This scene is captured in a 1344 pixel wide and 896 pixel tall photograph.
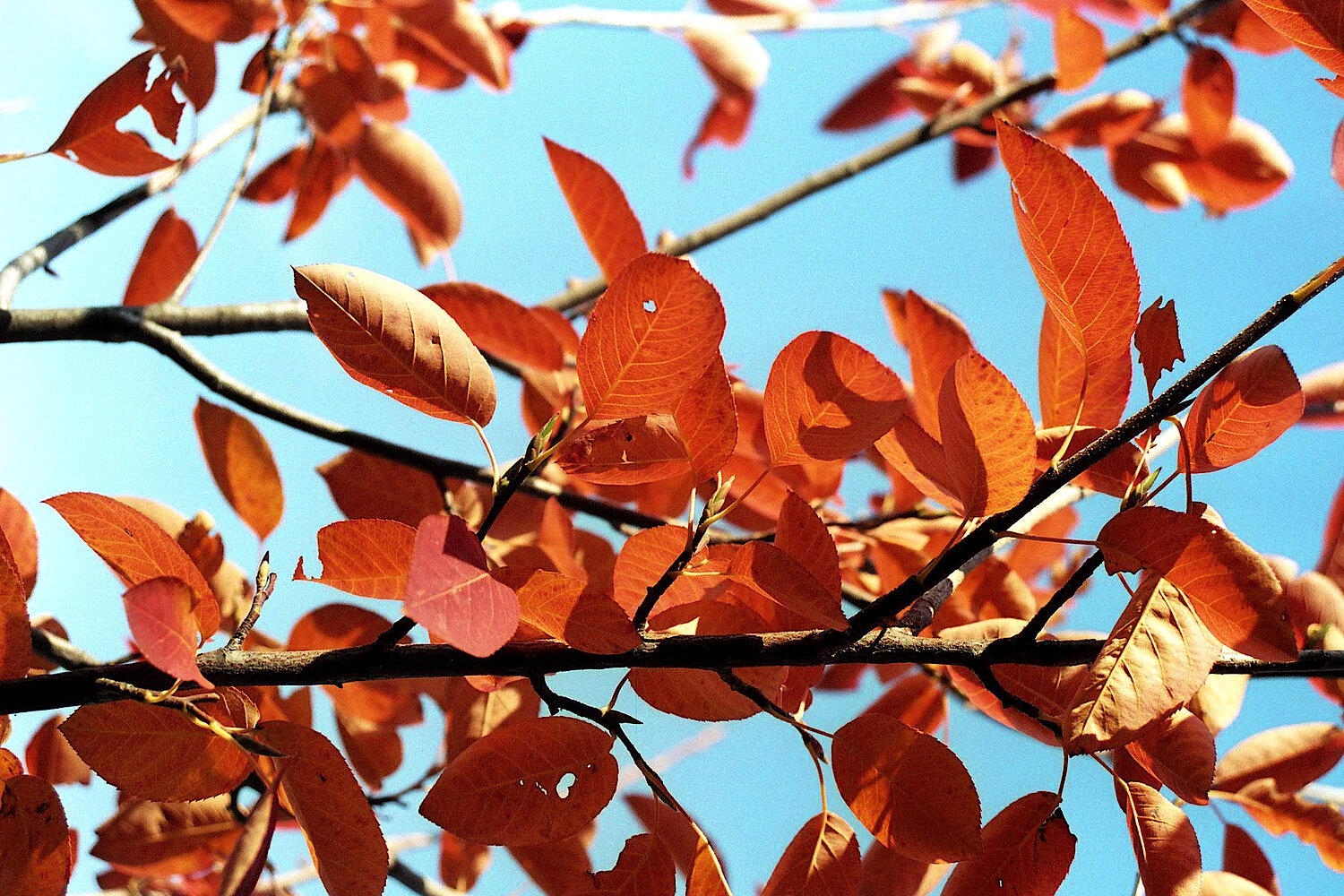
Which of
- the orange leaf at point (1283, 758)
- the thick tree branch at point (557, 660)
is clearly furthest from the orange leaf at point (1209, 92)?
the thick tree branch at point (557, 660)

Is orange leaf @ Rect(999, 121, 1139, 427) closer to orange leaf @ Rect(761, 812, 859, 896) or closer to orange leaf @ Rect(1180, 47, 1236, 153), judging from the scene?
orange leaf @ Rect(761, 812, 859, 896)

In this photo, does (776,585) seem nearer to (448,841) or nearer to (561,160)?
(561,160)

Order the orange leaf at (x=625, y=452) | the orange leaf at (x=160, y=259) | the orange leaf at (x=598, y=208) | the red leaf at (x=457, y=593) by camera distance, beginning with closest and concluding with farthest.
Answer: the red leaf at (x=457, y=593), the orange leaf at (x=625, y=452), the orange leaf at (x=598, y=208), the orange leaf at (x=160, y=259)

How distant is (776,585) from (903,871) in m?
0.22

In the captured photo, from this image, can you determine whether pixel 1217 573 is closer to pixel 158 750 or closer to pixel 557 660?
pixel 557 660

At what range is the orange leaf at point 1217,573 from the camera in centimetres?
30

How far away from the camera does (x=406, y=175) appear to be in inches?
30.9

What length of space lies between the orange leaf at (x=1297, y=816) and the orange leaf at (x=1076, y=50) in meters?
0.61

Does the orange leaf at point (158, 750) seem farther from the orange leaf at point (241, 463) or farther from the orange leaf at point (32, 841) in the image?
the orange leaf at point (241, 463)

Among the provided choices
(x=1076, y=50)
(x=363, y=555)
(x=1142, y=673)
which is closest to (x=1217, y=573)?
(x=1142, y=673)

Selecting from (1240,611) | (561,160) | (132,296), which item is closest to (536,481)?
(561,160)

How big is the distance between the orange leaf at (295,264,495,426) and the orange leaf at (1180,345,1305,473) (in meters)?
0.26

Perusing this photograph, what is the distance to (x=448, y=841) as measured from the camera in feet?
2.50

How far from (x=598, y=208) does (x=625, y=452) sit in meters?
0.17
